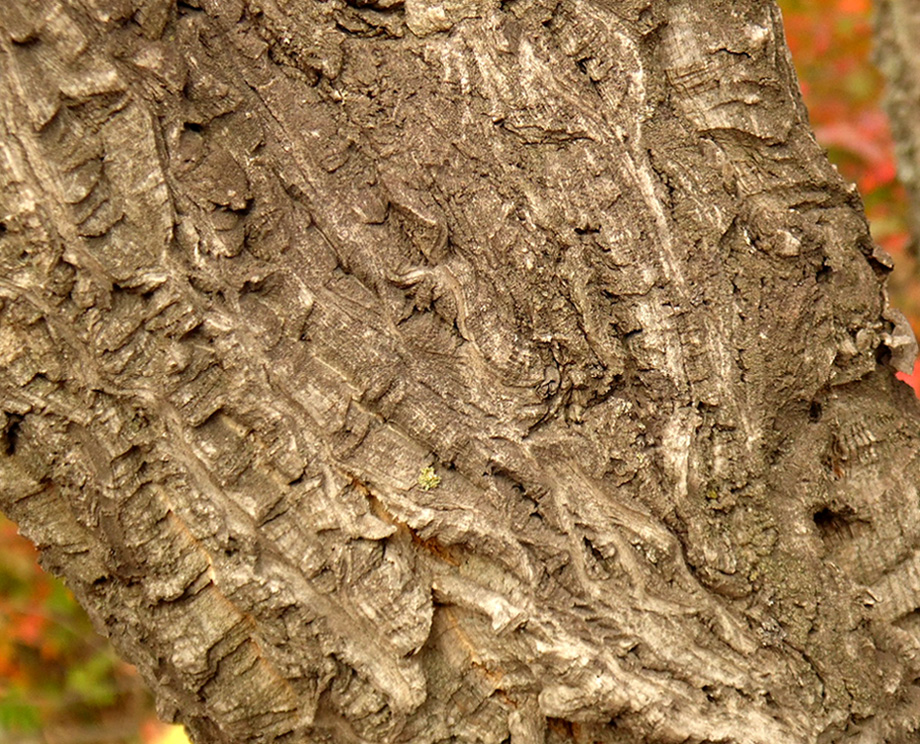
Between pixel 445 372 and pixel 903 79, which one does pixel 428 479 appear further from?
pixel 903 79

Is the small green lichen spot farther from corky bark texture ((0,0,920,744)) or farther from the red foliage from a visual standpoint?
the red foliage

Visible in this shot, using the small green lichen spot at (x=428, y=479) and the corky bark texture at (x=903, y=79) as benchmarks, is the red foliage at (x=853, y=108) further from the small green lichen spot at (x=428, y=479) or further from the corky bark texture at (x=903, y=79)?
the small green lichen spot at (x=428, y=479)

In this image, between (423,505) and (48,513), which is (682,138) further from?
(48,513)

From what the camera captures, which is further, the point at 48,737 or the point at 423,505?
the point at 48,737

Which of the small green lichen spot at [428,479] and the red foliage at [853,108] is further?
the red foliage at [853,108]

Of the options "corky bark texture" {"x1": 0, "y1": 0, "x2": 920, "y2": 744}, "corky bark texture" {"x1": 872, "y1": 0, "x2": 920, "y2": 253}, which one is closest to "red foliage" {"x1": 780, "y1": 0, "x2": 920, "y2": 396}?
"corky bark texture" {"x1": 872, "y1": 0, "x2": 920, "y2": 253}

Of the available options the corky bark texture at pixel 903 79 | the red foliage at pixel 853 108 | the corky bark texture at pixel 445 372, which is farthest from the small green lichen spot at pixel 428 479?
the red foliage at pixel 853 108

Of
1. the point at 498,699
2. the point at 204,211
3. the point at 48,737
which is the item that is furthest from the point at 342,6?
the point at 48,737
